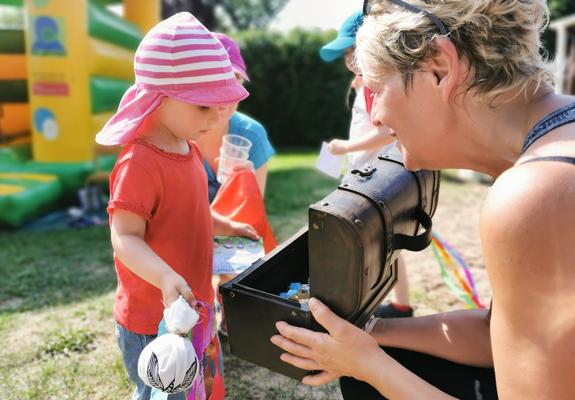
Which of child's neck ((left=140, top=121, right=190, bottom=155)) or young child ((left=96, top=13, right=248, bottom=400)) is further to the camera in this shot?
child's neck ((left=140, top=121, right=190, bottom=155))

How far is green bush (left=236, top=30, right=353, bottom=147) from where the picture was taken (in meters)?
12.4

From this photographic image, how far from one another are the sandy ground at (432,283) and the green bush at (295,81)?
6.26m

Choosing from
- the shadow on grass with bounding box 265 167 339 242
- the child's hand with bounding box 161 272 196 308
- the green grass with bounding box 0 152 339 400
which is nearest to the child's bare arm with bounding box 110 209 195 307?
the child's hand with bounding box 161 272 196 308

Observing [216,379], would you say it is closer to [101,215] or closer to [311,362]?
[311,362]

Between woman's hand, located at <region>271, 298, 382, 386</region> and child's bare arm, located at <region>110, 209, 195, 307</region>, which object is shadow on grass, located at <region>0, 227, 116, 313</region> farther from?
woman's hand, located at <region>271, 298, 382, 386</region>

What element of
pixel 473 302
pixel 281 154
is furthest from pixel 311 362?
pixel 281 154

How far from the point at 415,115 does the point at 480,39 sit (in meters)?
0.22

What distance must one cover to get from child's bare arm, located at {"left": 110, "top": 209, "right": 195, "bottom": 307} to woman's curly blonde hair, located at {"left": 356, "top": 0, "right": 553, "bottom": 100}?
777 mm

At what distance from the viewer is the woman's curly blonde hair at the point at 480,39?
1.16m

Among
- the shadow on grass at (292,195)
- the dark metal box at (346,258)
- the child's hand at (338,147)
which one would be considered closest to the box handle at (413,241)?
the dark metal box at (346,258)

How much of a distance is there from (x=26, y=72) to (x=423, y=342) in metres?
5.62

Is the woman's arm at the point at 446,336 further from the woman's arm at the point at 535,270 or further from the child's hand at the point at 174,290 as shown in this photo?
the child's hand at the point at 174,290

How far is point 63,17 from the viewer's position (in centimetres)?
509

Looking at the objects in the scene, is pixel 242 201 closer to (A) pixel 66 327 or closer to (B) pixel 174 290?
(B) pixel 174 290
